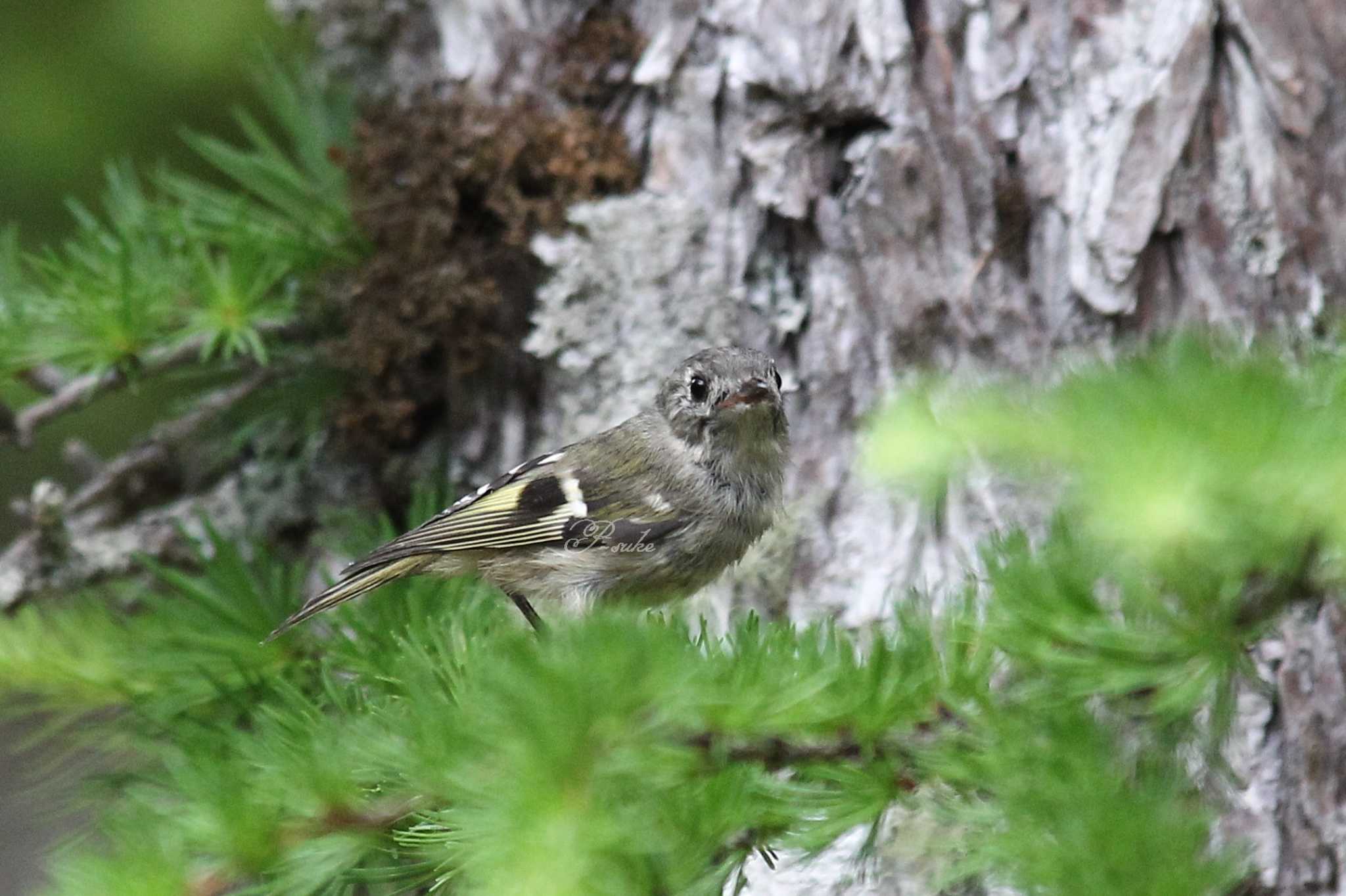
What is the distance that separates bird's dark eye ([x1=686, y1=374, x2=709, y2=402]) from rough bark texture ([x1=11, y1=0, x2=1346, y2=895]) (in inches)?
8.1

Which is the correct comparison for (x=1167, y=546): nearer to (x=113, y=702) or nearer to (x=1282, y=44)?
(x=1282, y=44)

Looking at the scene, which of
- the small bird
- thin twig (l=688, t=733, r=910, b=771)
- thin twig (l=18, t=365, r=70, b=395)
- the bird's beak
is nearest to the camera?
thin twig (l=688, t=733, r=910, b=771)

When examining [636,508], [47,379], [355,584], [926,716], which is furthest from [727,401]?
[47,379]

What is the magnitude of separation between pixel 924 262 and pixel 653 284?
2.08 ft

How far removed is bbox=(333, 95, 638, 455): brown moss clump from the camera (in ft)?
9.82

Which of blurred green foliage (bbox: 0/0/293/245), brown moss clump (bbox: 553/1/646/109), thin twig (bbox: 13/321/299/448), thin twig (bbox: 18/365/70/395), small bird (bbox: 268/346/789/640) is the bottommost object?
small bird (bbox: 268/346/789/640)

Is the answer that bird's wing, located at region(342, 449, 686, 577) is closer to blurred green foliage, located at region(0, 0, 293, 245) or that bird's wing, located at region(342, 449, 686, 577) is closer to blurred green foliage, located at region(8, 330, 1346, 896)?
blurred green foliage, located at region(8, 330, 1346, 896)

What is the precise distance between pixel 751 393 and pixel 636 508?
394 mm

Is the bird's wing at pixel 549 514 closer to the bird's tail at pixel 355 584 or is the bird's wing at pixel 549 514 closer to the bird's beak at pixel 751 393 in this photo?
the bird's tail at pixel 355 584

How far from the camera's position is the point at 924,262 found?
8.99 feet

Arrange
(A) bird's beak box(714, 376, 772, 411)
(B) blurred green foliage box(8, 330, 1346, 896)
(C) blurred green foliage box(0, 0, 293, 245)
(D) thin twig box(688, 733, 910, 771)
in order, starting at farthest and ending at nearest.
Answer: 1. (C) blurred green foliage box(0, 0, 293, 245)
2. (A) bird's beak box(714, 376, 772, 411)
3. (D) thin twig box(688, 733, 910, 771)
4. (B) blurred green foliage box(8, 330, 1346, 896)

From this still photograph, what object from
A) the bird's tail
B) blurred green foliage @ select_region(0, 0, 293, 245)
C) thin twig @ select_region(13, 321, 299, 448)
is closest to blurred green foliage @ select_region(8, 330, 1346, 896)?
the bird's tail

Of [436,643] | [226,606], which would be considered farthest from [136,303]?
[436,643]

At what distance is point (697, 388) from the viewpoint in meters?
2.78
